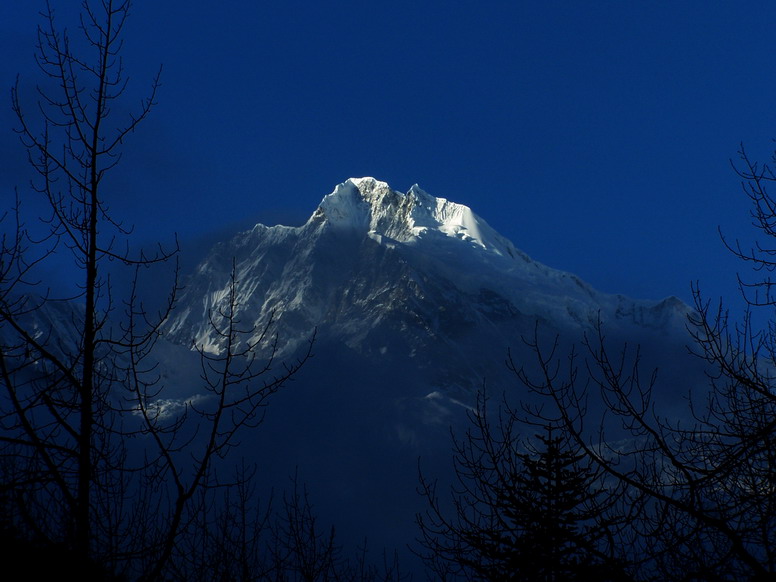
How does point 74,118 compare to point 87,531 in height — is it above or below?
above

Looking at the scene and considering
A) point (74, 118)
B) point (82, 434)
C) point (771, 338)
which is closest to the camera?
point (82, 434)

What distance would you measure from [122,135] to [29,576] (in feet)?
14.2

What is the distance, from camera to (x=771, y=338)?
468 inches

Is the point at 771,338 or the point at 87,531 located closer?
the point at 87,531

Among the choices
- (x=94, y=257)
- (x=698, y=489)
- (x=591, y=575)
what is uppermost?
(x=94, y=257)

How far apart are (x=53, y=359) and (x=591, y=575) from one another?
4.80 meters

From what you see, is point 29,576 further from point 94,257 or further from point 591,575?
point 591,575

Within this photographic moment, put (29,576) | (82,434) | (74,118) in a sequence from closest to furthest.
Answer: (29,576)
(82,434)
(74,118)

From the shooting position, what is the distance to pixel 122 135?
850 centimetres

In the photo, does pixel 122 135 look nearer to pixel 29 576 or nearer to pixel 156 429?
pixel 156 429

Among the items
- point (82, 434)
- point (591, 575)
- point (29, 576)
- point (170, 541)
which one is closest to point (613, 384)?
point (591, 575)

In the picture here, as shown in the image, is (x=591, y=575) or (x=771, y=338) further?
(x=771, y=338)

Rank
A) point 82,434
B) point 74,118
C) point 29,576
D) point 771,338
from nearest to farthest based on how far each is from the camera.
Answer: point 29,576 → point 82,434 → point 74,118 → point 771,338

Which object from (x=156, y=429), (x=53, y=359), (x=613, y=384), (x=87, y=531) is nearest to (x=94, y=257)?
(x=53, y=359)
